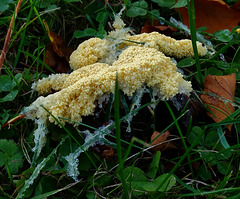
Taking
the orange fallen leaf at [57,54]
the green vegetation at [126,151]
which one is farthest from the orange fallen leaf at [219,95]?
the orange fallen leaf at [57,54]

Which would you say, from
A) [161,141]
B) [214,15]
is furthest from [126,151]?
[214,15]

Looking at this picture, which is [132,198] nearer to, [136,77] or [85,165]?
[85,165]

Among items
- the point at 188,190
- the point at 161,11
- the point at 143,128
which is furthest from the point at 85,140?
the point at 161,11

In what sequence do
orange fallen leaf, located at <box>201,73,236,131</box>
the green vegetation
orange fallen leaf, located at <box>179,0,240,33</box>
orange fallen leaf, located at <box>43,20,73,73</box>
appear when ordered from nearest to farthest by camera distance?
the green vegetation < orange fallen leaf, located at <box>201,73,236,131</box> < orange fallen leaf, located at <box>43,20,73,73</box> < orange fallen leaf, located at <box>179,0,240,33</box>

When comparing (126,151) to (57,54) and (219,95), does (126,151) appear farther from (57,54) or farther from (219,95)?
(57,54)

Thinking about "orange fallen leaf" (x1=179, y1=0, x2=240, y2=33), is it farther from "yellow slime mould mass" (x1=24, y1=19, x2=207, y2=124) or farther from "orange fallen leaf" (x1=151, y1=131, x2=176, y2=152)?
"orange fallen leaf" (x1=151, y1=131, x2=176, y2=152)

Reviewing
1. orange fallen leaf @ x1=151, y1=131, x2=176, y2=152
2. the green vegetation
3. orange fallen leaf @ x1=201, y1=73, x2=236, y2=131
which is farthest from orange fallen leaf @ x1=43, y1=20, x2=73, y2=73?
orange fallen leaf @ x1=201, y1=73, x2=236, y2=131
